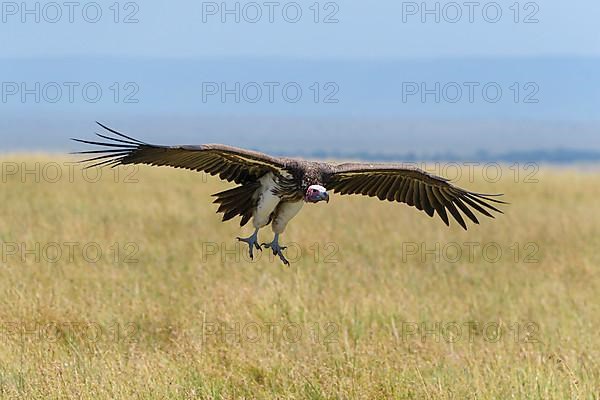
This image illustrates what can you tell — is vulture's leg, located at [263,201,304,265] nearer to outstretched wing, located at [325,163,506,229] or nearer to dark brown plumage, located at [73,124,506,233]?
dark brown plumage, located at [73,124,506,233]

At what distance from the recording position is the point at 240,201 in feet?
21.4

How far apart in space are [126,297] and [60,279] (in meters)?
0.74

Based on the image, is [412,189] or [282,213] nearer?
[282,213]

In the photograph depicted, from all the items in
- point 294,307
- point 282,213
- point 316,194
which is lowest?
point 294,307

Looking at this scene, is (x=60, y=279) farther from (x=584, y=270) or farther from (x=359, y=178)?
(x=584, y=270)

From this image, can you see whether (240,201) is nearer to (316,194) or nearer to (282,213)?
(282,213)

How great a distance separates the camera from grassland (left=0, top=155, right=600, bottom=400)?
5879 mm

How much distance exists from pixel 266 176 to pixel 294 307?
1881 mm

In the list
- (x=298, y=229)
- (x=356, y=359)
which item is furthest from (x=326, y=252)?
(x=356, y=359)

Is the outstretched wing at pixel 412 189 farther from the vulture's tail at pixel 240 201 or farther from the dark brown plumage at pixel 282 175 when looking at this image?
the vulture's tail at pixel 240 201

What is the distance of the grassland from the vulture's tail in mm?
1014

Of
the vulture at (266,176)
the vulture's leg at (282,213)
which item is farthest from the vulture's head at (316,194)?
the vulture's leg at (282,213)

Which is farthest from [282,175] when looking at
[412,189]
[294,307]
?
[294,307]

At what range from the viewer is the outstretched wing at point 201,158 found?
5.71m
